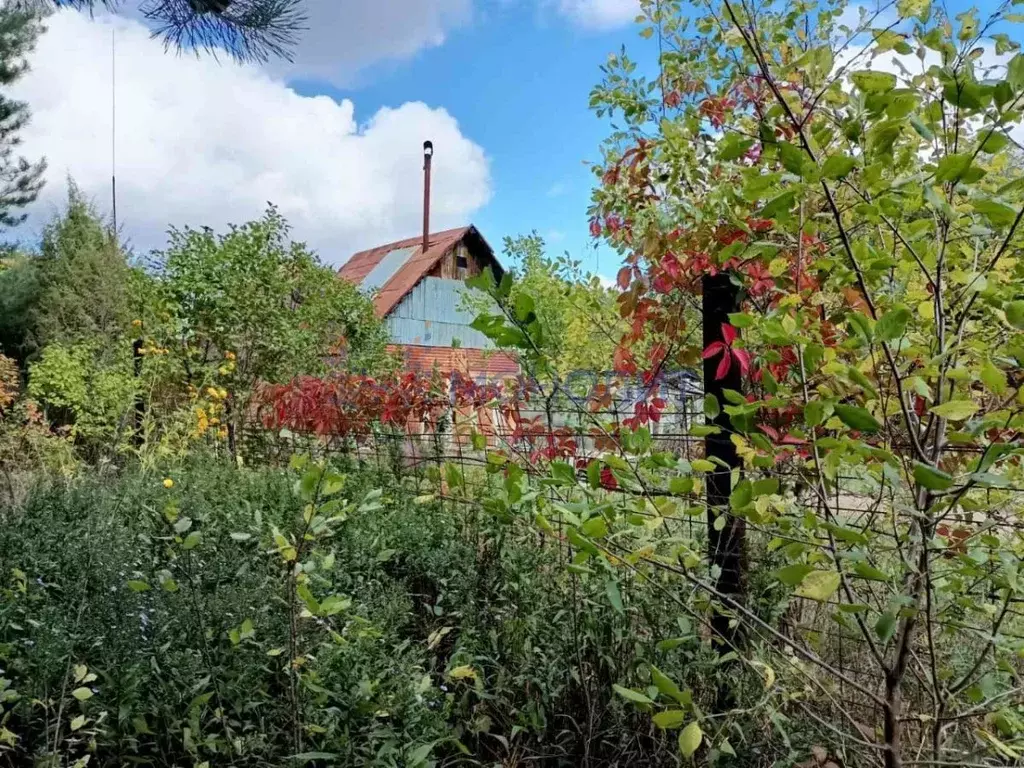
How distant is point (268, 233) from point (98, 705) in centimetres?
545

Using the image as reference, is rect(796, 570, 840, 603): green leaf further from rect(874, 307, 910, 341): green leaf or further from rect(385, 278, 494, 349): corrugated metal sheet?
rect(385, 278, 494, 349): corrugated metal sheet

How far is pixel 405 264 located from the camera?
17.4 meters

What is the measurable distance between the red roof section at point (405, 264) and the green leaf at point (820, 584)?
1419 centimetres

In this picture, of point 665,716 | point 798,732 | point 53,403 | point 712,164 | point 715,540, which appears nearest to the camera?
point 665,716

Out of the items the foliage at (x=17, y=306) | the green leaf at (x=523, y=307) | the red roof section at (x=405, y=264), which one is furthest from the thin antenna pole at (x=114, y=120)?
the red roof section at (x=405, y=264)

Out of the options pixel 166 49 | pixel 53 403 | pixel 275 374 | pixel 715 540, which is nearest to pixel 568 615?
pixel 715 540

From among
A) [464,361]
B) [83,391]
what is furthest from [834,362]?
[83,391]

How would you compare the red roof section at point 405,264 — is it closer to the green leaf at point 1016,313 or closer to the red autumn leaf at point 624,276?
the red autumn leaf at point 624,276

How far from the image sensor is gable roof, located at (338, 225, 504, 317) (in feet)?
53.3

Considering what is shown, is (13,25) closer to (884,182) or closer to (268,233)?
(268,233)

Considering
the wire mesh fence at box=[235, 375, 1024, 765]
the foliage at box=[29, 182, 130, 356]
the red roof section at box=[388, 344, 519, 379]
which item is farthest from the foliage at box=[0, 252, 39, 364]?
the wire mesh fence at box=[235, 375, 1024, 765]

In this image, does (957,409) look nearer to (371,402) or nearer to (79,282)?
(371,402)

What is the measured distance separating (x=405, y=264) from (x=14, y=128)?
31.1 feet

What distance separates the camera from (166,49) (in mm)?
3402
